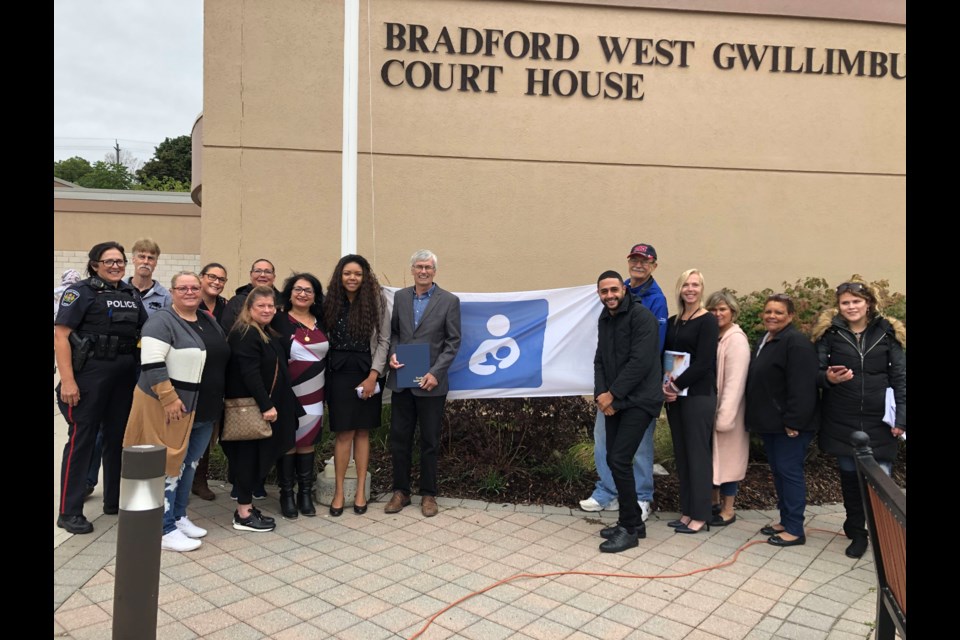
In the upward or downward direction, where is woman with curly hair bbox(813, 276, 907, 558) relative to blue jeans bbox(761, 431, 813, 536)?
upward

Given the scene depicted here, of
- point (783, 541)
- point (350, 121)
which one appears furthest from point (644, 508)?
point (350, 121)

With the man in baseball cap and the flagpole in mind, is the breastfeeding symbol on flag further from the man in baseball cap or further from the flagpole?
the flagpole

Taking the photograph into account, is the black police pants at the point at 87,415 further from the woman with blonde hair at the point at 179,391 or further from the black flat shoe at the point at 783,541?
A: the black flat shoe at the point at 783,541

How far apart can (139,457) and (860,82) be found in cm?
1012

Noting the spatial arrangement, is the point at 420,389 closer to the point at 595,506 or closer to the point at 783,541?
the point at 595,506

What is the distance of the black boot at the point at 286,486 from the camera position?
204 inches

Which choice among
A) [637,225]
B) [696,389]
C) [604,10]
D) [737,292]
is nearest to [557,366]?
[696,389]

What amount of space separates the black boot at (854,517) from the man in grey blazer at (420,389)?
3.02m

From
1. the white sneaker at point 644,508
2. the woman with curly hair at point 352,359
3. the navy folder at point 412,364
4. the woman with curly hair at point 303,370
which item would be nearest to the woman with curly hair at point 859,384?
the white sneaker at point 644,508

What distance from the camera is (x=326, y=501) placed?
5.43 m

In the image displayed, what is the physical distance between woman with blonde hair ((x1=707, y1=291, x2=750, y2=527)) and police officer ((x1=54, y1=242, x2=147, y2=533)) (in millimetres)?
4452

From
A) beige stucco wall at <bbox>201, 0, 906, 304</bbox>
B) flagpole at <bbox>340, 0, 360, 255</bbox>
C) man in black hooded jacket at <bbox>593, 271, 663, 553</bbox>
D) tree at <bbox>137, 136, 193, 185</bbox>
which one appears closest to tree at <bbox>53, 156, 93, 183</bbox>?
tree at <bbox>137, 136, 193, 185</bbox>

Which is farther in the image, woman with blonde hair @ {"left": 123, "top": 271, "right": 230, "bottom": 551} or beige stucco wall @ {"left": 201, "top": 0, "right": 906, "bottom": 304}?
beige stucco wall @ {"left": 201, "top": 0, "right": 906, "bottom": 304}

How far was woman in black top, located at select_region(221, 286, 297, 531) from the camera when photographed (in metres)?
4.72
